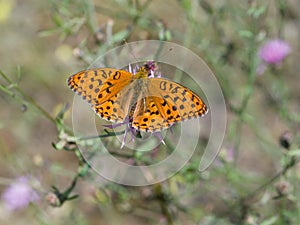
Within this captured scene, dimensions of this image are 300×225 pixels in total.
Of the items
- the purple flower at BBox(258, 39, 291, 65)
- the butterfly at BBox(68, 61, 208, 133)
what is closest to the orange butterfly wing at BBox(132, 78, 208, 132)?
the butterfly at BBox(68, 61, 208, 133)

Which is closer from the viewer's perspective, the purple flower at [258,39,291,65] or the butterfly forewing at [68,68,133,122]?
the butterfly forewing at [68,68,133,122]

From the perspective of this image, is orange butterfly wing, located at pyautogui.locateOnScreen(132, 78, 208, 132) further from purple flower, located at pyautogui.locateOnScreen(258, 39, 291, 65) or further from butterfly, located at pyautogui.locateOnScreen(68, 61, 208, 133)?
purple flower, located at pyautogui.locateOnScreen(258, 39, 291, 65)

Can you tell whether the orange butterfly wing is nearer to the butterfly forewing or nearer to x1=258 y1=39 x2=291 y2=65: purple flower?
the butterfly forewing

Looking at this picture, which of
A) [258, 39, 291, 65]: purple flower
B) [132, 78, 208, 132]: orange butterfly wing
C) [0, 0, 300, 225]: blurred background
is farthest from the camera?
[258, 39, 291, 65]: purple flower

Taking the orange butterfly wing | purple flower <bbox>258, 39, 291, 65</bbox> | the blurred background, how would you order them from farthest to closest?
purple flower <bbox>258, 39, 291, 65</bbox> → the blurred background → the orange butterfly wing

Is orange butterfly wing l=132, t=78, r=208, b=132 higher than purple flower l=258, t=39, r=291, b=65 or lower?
lower

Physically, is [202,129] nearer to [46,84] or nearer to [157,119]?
[46,84]

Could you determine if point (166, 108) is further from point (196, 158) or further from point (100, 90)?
point (196, 158)
